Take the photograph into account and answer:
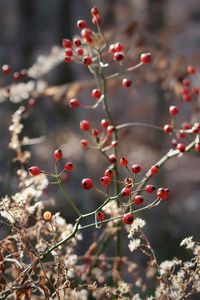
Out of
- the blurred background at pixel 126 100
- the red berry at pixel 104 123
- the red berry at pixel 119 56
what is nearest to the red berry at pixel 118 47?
the red berry at pixel 119 56

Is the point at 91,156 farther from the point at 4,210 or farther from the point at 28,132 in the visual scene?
the point at 4,210

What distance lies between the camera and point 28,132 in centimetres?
761

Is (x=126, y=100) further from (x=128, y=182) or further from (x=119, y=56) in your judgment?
(x=128, y=182)

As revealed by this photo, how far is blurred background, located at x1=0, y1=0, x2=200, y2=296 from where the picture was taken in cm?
439

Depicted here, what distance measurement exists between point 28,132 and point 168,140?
4.16 metres

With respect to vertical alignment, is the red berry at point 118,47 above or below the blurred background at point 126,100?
below

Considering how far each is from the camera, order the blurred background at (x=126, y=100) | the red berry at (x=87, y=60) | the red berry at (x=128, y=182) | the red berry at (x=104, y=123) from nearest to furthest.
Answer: the red berry at (x=128, y=182) → the red berry at (x=87, y=60) → the red berry at (x=104, y=123) → the blurred background at (x=126, y=100)

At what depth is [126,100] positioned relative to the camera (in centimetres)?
1452

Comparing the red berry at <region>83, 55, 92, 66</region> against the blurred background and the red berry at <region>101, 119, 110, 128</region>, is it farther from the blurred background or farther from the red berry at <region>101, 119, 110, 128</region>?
the blurred background

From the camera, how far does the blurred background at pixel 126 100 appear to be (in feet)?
14.4

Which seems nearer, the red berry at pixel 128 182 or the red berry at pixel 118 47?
the red berry at pixel 128 182

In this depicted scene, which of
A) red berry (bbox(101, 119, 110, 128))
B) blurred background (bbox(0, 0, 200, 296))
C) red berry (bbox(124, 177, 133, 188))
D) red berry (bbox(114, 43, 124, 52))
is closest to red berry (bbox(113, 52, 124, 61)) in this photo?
red berry (bbox(114, 43, 124, 52))

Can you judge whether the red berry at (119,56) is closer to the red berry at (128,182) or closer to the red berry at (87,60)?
the red berry at (87,60)

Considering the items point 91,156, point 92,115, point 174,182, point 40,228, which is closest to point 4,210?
point 40,228
